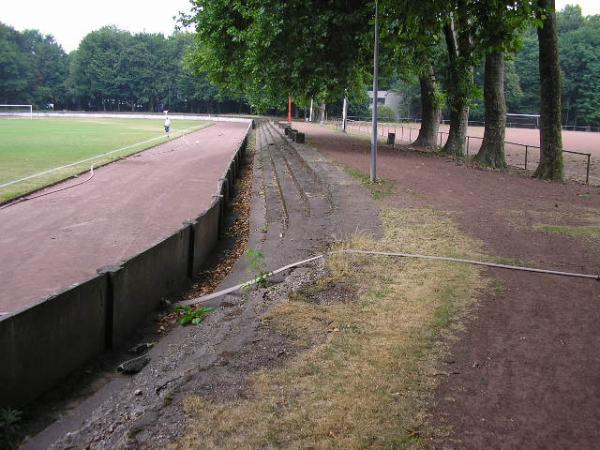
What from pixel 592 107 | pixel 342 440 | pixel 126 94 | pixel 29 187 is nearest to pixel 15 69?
pixel 126 94

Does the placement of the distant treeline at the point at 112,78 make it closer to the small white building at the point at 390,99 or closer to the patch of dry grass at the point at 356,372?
the small white building at the point at 390,99

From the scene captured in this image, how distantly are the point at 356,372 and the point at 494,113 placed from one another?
2025 centimetres

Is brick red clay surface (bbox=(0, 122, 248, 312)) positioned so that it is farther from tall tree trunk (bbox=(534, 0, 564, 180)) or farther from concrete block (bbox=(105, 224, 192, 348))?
tall tree trunk (bbox=(534, 0, 564, 180))

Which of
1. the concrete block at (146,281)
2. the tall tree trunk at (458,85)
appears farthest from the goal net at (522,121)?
the concrete block at (146,281)

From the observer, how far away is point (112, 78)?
378 feet

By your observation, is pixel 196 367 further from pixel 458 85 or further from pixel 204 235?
pixel 458 85

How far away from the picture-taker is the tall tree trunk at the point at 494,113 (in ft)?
75.4

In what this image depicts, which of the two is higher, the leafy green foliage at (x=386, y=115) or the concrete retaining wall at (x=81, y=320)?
the leafy green foliage at (x=386, y=115)

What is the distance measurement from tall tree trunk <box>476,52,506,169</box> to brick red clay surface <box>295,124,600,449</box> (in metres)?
11.7

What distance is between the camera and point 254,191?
17.0 meters

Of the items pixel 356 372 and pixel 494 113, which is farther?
pixel 494 113

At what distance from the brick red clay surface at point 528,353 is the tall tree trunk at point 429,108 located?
813 inches

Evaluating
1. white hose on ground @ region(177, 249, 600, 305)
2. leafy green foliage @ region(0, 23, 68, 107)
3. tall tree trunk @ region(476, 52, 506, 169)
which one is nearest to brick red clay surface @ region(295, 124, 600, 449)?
white hose on ground @ region(177, 249, 600, 305)

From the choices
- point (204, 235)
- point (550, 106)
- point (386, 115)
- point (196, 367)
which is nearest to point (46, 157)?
point (204, 235)
